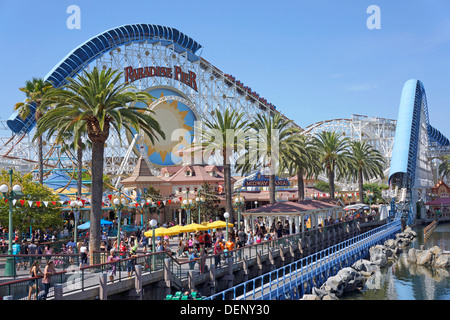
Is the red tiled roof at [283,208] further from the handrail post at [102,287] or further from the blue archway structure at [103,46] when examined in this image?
the blue archway structure at [103,46]

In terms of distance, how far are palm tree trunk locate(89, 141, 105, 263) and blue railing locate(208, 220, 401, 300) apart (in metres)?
6.71

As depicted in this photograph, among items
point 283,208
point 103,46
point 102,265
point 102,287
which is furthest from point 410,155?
point 102,287

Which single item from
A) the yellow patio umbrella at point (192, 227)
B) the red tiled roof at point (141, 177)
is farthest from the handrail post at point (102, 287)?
the red tiled roof at point (141, 177)

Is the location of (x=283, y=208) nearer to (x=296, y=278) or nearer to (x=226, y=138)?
(x=226, y=138)

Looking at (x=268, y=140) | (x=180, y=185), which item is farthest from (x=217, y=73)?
(x=268, y=140)

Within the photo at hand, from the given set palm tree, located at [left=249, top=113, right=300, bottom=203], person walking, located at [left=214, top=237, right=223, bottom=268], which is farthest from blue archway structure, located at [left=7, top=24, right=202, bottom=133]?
person walking, located at [left=214, top=237, right=223, bottom=268]

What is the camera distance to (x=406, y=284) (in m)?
34.5

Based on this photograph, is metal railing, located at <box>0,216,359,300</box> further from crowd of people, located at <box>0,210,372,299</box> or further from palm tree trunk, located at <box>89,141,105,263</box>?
palm tree trunk, located at <box>89,141,105,263</box>

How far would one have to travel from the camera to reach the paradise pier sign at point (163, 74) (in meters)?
79.0

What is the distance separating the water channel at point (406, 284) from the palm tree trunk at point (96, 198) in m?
14.8

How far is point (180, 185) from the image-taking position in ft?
209

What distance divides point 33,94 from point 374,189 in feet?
232

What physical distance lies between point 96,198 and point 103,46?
54.9 m
